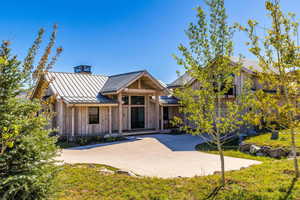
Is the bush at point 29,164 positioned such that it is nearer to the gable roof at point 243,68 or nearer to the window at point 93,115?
the gable roof at point 243,68

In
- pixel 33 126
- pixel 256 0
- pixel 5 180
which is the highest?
pixel 256 0

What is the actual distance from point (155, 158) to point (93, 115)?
7.08 m

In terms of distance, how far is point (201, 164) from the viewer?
8344 mm

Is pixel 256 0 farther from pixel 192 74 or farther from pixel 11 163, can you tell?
pixel 11 163

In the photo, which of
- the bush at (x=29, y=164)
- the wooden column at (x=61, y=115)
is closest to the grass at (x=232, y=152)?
the bush at (x=29, y=164)

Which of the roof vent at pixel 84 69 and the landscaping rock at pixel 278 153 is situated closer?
the landscaping rock at pixel 278 153

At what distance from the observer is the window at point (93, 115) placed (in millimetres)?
15163

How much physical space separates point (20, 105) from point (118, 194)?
286cm

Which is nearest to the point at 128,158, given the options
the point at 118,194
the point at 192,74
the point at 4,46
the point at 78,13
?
the point at 118,194

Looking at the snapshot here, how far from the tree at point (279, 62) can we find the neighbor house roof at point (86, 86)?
10.6m

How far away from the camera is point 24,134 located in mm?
3361

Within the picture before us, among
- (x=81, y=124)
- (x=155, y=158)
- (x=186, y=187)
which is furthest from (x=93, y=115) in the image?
(x=186, y=187)

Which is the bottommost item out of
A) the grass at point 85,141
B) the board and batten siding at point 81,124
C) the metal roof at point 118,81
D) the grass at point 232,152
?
the grass at point 232,152

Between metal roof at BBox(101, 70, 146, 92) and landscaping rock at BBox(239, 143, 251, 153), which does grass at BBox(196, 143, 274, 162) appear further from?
metal roof at BBox(101, 70, 146, 92)
